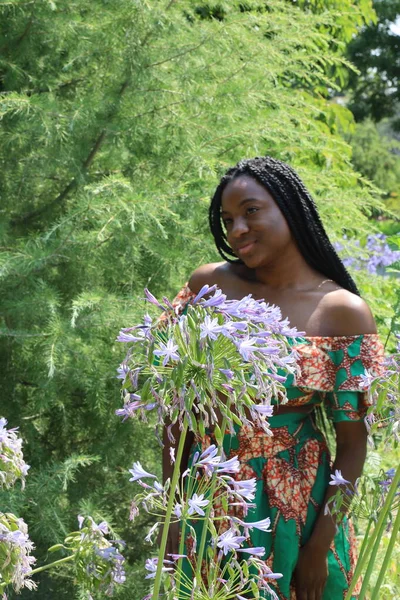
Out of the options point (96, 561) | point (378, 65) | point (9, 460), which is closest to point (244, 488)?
point (96, 561)

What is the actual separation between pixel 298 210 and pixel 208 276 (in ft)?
1.04

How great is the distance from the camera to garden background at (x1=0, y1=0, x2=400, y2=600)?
135 inches

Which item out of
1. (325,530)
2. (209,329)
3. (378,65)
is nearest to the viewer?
(209,329)

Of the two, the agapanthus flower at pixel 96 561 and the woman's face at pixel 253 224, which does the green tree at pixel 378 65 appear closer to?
the woman's face at pixel 253 224

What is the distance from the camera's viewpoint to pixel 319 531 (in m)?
2.41

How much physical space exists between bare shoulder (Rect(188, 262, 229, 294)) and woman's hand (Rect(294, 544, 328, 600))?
0.76m

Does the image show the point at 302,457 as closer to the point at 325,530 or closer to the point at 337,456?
the point at 337,456

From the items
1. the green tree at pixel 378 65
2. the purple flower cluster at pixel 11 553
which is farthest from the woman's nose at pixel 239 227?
the green tree at pixel 378 65

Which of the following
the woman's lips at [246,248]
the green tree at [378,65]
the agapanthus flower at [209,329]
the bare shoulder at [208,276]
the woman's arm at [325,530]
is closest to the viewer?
the agapanthus flower at [209,329]

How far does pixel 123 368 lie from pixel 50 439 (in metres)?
2.73

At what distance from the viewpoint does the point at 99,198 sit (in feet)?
11.1

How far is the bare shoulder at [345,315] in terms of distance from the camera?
2.47 m

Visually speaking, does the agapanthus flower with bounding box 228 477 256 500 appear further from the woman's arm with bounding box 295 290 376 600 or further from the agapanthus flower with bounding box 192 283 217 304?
the woman's arm with bounding box 295 290 376 600

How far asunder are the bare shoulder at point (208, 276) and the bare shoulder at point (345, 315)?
33 centimetres
